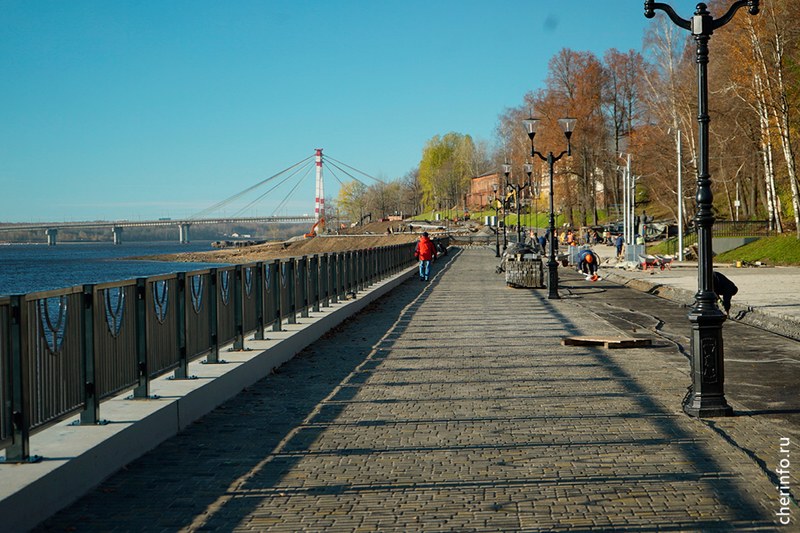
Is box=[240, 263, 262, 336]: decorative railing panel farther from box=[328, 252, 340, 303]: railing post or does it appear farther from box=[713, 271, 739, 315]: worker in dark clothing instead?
box=[713, 271, 739, 315]: worker in dark clothing

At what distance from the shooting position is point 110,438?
516 cm

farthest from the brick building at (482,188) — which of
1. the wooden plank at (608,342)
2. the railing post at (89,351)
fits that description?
the railing post at (89,351)

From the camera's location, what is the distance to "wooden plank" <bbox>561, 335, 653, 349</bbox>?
11.2 m

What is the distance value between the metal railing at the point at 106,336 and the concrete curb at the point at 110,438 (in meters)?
0.17

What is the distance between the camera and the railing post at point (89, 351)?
17.3 feet

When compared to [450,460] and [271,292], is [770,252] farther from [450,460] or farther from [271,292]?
[450,460]

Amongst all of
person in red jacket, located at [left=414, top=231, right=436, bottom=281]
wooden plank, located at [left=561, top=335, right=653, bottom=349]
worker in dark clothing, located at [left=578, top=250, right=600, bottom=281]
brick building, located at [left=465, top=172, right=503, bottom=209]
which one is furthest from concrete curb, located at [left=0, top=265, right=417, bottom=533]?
brick building, located at [left=465, top=172, right=503, bottom=209]

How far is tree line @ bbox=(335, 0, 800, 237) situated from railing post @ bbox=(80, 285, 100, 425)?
3033 cm

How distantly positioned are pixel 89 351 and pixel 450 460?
2.67 metres

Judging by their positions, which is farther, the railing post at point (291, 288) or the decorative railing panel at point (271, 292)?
the railing post at point (291, 288)

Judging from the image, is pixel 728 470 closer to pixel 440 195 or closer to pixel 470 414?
pixel 470 414

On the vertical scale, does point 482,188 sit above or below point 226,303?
above

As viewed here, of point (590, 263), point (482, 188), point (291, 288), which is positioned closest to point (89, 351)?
point (291, 288)

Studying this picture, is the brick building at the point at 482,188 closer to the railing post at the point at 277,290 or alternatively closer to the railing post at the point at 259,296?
the railing post at the point at 277,290
